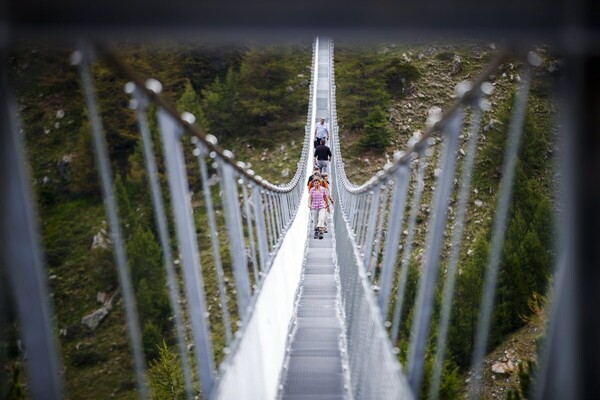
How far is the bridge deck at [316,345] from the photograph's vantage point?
15.7 ft

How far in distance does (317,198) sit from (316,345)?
4.31m

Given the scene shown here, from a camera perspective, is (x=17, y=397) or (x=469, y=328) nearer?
(x=17, y=397)

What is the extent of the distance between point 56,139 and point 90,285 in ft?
36.5

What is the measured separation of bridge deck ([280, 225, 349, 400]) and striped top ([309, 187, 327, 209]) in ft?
4.99

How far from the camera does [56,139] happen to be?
40.0m

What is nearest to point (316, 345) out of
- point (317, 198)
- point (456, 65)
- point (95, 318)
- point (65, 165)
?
point (317, 198)

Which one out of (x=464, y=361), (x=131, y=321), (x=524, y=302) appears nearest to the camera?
(x=131, y=321)

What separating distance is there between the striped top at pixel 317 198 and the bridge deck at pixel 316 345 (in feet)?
4.99

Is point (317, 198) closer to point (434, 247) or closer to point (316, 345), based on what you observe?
point (316, 345)

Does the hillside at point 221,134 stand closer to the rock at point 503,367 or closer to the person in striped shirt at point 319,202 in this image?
the rock at point 503,367

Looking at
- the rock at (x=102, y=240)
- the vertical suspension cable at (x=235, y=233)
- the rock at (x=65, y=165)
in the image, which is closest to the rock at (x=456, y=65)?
the rock at (x=65, y=165)

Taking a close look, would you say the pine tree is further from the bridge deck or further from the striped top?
the bridge deck

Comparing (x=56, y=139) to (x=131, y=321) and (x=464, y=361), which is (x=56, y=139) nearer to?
(x=464, y=361)

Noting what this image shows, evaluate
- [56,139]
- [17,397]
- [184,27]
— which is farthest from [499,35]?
[56,139]
